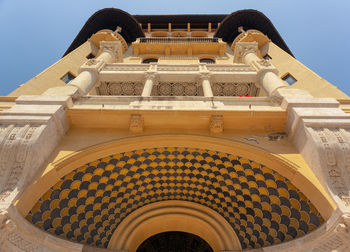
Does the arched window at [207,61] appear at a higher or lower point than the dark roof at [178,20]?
lower

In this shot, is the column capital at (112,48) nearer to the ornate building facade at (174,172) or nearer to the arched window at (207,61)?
the ornate building facade at (174,172)

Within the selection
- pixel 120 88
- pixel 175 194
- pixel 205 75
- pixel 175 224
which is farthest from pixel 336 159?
pixel 120 88

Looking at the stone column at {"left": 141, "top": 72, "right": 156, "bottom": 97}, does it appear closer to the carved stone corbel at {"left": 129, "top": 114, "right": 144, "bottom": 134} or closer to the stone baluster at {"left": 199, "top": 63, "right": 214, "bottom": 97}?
the stone baluster at {"left": 199, "top": 63, "right": 214, "bottom": 97}

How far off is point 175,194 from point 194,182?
3.06ft

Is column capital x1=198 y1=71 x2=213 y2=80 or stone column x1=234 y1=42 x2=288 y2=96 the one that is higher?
stone column x1=234 y1=42 x2=288 y2=96

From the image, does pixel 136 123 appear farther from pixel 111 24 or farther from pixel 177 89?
pixel 111 24

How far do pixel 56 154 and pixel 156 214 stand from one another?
3.91m

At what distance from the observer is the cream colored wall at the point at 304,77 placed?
10.2 m

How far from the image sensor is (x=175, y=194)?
8.20 m

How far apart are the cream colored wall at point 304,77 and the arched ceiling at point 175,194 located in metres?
6.14

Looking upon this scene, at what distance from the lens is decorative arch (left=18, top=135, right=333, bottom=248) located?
5.92 m

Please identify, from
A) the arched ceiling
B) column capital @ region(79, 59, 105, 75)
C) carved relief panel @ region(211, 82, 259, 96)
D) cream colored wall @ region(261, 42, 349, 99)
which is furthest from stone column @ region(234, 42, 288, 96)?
column capital @ region(79, 59, 105, 75)

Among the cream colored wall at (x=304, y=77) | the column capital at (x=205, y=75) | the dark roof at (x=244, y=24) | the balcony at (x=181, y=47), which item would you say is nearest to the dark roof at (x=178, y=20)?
the dark roof at (x=244, y=24)

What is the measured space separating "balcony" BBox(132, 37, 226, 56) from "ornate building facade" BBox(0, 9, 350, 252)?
8192 mm
